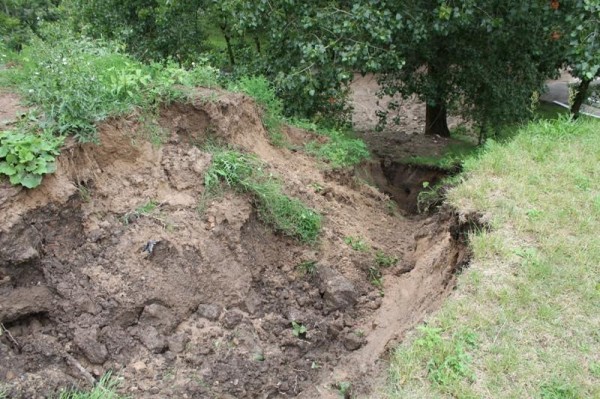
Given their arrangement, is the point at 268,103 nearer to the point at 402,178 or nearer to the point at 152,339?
the point at 402,178

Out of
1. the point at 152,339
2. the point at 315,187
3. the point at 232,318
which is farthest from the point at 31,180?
the point at 315,187

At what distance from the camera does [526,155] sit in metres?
5.64

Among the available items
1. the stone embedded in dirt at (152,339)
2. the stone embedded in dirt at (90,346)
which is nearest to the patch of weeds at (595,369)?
the stone embedded in dirt at (152,339)

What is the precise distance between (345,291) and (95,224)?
2070 mm

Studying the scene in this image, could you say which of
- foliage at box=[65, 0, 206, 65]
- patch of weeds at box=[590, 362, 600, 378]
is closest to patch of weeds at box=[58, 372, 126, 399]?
patch of weeds at box=[590, 362, 600, 378]

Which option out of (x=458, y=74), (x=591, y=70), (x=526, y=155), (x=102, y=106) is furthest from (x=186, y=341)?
(x=458, y=74)

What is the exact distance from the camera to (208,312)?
4121 mm

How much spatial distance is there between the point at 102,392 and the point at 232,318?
109 centimetres

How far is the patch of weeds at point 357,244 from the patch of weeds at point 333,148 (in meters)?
1.21

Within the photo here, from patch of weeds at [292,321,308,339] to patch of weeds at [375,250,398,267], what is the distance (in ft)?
4.03

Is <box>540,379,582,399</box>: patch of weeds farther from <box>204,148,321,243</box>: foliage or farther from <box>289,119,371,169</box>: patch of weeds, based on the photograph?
<box>289,119,371,169</box>: patch of weeds

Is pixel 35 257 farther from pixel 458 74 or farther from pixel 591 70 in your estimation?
pixel 458 74

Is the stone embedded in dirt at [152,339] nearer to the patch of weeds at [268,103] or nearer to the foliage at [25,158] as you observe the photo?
the foliage at [25,158]

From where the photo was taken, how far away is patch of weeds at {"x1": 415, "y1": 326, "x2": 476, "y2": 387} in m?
3.10
